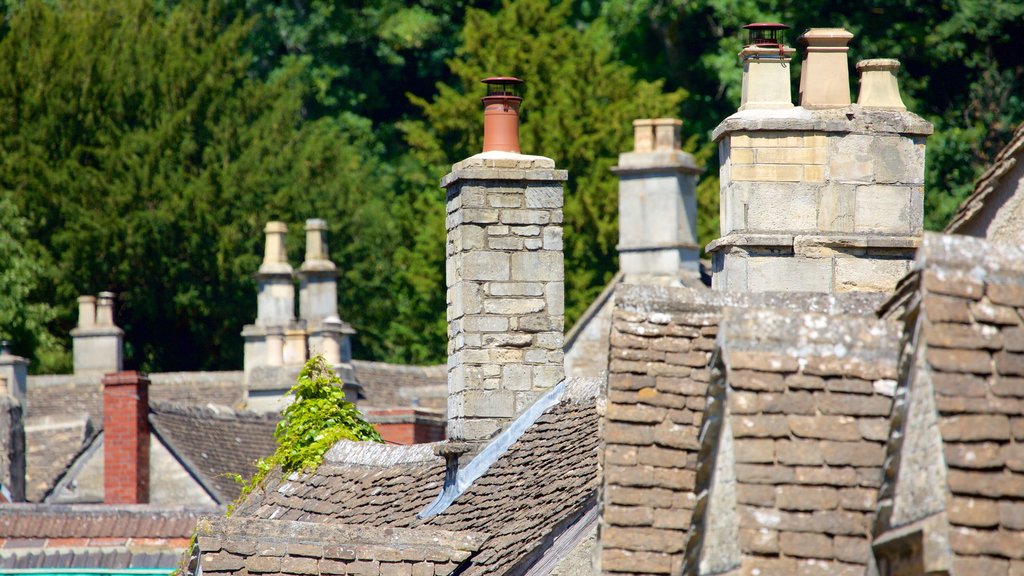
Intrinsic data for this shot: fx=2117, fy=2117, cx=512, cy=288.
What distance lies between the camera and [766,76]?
12.8 meters

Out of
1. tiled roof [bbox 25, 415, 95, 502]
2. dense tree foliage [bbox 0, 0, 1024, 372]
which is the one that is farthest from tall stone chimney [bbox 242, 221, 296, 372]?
dense tree foliage [bbox 0, 0, 1024, 372]

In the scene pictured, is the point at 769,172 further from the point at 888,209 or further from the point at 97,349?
the point at 97,349

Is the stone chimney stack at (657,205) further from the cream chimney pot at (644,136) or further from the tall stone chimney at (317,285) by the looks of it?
the tall stone chimney at (317,285)

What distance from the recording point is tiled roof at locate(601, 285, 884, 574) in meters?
8.08

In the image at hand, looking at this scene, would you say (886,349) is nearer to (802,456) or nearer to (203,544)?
(802,456)

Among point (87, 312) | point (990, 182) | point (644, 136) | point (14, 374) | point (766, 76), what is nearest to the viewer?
point (990, 182)

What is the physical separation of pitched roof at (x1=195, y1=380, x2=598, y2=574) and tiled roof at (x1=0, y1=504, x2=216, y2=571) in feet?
22.7

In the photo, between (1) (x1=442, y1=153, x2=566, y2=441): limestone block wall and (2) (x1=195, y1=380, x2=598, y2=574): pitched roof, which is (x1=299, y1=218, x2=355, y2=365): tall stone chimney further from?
(1) (x1=442, y1=153, x2=566, y2=441): limestone block wall

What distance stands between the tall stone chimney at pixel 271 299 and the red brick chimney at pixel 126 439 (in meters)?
6.89

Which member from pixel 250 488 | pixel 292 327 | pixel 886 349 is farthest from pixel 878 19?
pixel 886 349

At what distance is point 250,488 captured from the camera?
1584 centimetres

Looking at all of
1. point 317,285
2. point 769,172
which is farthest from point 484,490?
point 317,285

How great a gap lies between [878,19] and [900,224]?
32.1m

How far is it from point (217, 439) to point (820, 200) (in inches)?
744
